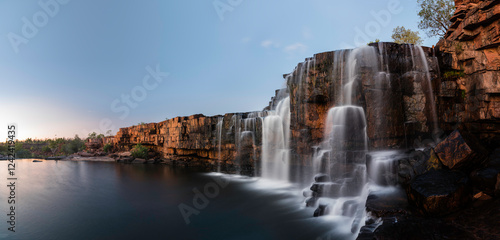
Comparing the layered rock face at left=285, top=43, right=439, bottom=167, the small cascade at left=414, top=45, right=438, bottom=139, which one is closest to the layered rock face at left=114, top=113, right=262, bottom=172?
the layered rock face at left=285, top=43, right=439, bottom=167

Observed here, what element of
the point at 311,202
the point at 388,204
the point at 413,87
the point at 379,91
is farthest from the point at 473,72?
the point at 311,202

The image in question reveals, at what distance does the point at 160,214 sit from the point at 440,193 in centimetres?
1062

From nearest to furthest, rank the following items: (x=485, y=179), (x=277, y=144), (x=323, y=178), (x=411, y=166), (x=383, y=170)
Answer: (x=485, y=179)
(x=411, y=166)
(x=383, y=170)
(x=323, y=178)
(x=277, y=144)

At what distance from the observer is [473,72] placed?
38.9 ft

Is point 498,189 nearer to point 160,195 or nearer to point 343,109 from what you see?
point 343,109

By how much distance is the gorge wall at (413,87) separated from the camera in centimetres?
1109

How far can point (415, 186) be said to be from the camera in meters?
6.99

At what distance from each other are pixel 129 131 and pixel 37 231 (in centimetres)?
3603

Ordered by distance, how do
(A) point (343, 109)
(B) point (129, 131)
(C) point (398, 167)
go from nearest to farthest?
(C) point (398, 167), (A) point (343, 109), (B) point (129, 131)

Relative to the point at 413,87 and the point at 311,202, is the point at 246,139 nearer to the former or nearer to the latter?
the point at 311,202

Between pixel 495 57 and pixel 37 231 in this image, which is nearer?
→ pixel 37 231

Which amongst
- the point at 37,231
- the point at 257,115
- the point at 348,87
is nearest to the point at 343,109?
the point at 348,87

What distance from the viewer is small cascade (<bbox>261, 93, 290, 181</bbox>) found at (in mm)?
17594

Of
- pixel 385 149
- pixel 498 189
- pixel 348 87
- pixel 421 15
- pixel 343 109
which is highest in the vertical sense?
pixel 421 15
